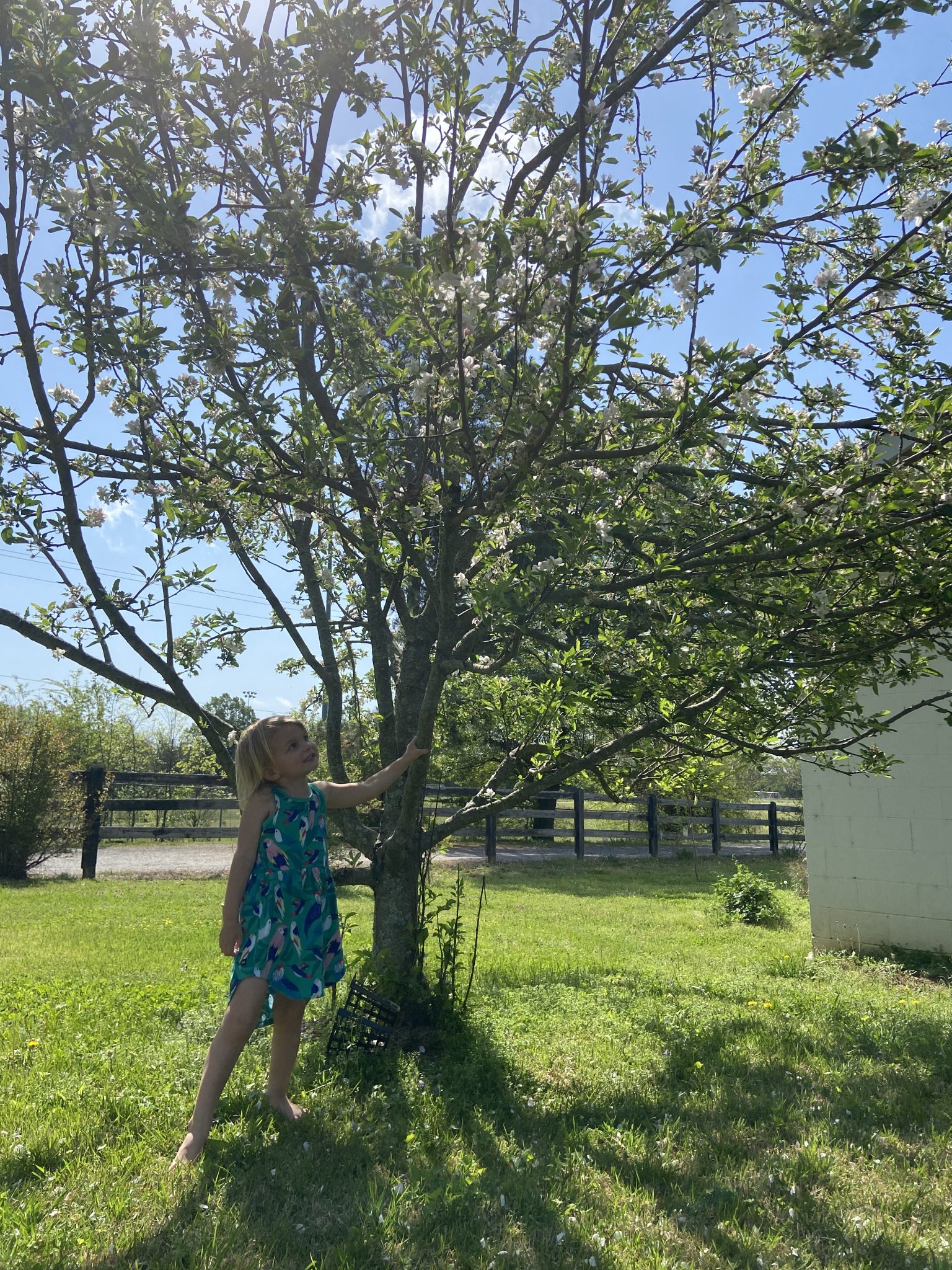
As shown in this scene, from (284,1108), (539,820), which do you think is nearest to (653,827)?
(539,820)

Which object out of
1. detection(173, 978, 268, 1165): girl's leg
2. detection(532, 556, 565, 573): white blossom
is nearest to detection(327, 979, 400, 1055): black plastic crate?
detection(173, 978, 268, 1165): girl's leg

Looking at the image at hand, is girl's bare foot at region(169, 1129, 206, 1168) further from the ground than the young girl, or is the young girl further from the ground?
the young girl

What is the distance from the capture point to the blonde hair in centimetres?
355

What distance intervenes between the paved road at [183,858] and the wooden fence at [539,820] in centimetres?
32

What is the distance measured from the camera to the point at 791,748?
4.72m

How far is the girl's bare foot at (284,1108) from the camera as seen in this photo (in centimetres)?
346

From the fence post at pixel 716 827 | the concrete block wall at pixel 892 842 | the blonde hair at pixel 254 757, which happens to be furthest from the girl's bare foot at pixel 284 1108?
the fence post at pixel 716 827

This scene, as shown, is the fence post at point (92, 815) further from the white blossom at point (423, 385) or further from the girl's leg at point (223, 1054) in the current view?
the white blossom at point (423, 385)

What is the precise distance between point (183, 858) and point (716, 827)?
11.4 meters

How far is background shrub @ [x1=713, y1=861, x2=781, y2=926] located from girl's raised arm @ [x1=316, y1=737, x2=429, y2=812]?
25.5 feet

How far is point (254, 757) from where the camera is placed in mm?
3562

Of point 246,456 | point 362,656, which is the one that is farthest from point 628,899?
point 246,456

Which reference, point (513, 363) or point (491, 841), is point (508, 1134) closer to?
point (513, 363)

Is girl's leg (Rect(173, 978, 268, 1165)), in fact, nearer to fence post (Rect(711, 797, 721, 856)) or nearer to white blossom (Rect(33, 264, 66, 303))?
white blossom (Rect(33, 264, 66, 303))
